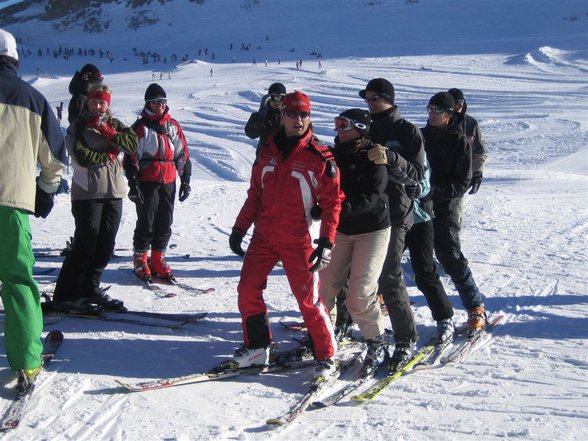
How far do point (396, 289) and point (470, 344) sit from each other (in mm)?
837

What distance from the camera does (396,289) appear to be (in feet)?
13.6

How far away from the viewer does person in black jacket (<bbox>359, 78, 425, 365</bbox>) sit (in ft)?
13.3

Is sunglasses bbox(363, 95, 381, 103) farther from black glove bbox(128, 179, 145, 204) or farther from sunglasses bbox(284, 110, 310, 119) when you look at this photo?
black glove bbox(128, 179, 145, 204)

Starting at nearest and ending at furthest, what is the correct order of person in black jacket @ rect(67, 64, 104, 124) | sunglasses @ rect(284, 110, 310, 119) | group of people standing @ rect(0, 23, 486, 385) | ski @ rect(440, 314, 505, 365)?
group of people standing @ rect(0, 23, 486, 385) < sunglasses @ rect(284, 110, 310, 119) < ski @ rect(440, 314, 505, 365) < person in black jacket @ rect(67, 64, 104, 124)

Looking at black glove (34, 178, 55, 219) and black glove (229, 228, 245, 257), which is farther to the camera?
black glove (229, 228, 245, 257)

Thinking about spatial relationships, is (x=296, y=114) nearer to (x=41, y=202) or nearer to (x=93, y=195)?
(x=41, y=202)

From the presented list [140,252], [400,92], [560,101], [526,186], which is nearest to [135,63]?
[400,92]

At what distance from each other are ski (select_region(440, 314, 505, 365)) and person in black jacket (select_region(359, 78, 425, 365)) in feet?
1.02

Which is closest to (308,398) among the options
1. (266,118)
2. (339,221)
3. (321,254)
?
(321,254)

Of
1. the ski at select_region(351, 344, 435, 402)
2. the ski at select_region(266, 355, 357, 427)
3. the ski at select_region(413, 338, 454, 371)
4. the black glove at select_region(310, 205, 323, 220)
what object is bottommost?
the ski at select_region(413, 338, 454, 371)

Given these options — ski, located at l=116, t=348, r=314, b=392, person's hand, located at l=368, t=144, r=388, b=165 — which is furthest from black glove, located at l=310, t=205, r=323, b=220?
ski, located at l=116, t=348, r=314, b=392

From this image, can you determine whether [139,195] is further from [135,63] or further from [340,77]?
[135,63]

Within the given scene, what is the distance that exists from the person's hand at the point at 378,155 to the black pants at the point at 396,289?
23.1 inches

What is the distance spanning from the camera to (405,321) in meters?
4.17
